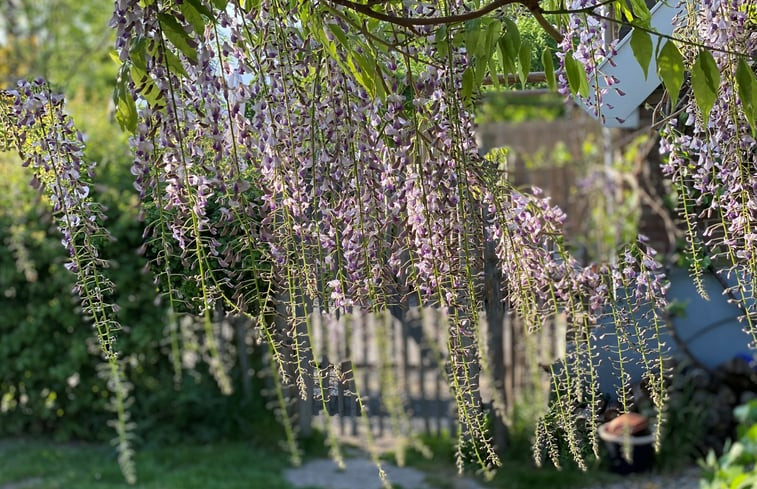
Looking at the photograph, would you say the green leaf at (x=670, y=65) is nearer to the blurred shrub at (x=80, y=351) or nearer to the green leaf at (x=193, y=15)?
the green leaf at (x=193, y=15)

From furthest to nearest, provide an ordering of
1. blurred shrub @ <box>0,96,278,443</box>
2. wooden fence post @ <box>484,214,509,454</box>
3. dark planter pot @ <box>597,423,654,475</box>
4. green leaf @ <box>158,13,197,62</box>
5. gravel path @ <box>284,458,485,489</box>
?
blurred shrub @ <box>0,96,278,443</box> < gravel path @ <box>284,458,485,489</box> < dark planter pot @ <box>597,423,654,475</box> < wooden fence post @ <box>484,214,509,454</box> < green leaf @ <box>158,13,197,62</box>

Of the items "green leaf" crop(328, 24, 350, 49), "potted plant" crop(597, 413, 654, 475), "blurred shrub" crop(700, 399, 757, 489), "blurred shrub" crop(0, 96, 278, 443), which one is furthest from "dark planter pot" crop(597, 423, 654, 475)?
"blurred shrub" crop(0, 96, 278, 443)

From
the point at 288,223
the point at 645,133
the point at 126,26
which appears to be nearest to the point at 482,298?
the point at 288,223

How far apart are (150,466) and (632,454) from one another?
1936 millimetres

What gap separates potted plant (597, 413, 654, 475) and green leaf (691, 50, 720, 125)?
0.63 m

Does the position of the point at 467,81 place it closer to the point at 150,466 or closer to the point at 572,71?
the point at 572,71

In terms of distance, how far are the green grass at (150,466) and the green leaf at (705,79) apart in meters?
2.60

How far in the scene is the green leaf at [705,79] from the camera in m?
0.98

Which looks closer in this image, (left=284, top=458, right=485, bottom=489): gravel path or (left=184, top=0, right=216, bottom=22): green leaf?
(left=184, top=0, right=216, bottom=22): green leaf

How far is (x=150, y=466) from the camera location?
351cm

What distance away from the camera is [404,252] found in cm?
125

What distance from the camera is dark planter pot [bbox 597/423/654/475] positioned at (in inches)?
77.8

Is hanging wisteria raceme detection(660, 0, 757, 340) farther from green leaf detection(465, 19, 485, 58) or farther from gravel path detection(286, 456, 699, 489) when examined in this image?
gravel path detection(286, 456, 699, 489)

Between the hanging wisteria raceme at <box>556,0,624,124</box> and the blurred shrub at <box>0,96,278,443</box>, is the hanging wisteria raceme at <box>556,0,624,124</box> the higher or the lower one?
the higher one
